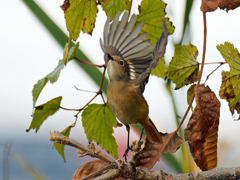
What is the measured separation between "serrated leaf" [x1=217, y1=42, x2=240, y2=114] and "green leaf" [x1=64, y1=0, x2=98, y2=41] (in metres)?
0.15

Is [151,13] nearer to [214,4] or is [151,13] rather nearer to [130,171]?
[214,4]

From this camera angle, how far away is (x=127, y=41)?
0.26 meters

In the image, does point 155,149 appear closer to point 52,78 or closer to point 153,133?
point 153,133

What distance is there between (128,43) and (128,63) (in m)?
0.02

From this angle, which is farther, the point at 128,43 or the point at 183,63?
the point at 183,63

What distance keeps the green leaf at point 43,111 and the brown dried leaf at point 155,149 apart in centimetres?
11

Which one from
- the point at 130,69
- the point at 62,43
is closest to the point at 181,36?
the point at 62,43

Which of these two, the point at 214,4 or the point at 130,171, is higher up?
the point at 214,4

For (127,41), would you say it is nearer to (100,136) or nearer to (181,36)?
(100,136)

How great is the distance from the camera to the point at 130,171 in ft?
0.84

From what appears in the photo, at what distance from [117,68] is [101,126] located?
0.39 ft

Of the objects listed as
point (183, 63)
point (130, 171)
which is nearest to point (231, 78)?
point (183, 63)

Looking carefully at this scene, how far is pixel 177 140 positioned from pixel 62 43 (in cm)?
31

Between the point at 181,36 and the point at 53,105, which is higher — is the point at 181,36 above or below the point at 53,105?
above
